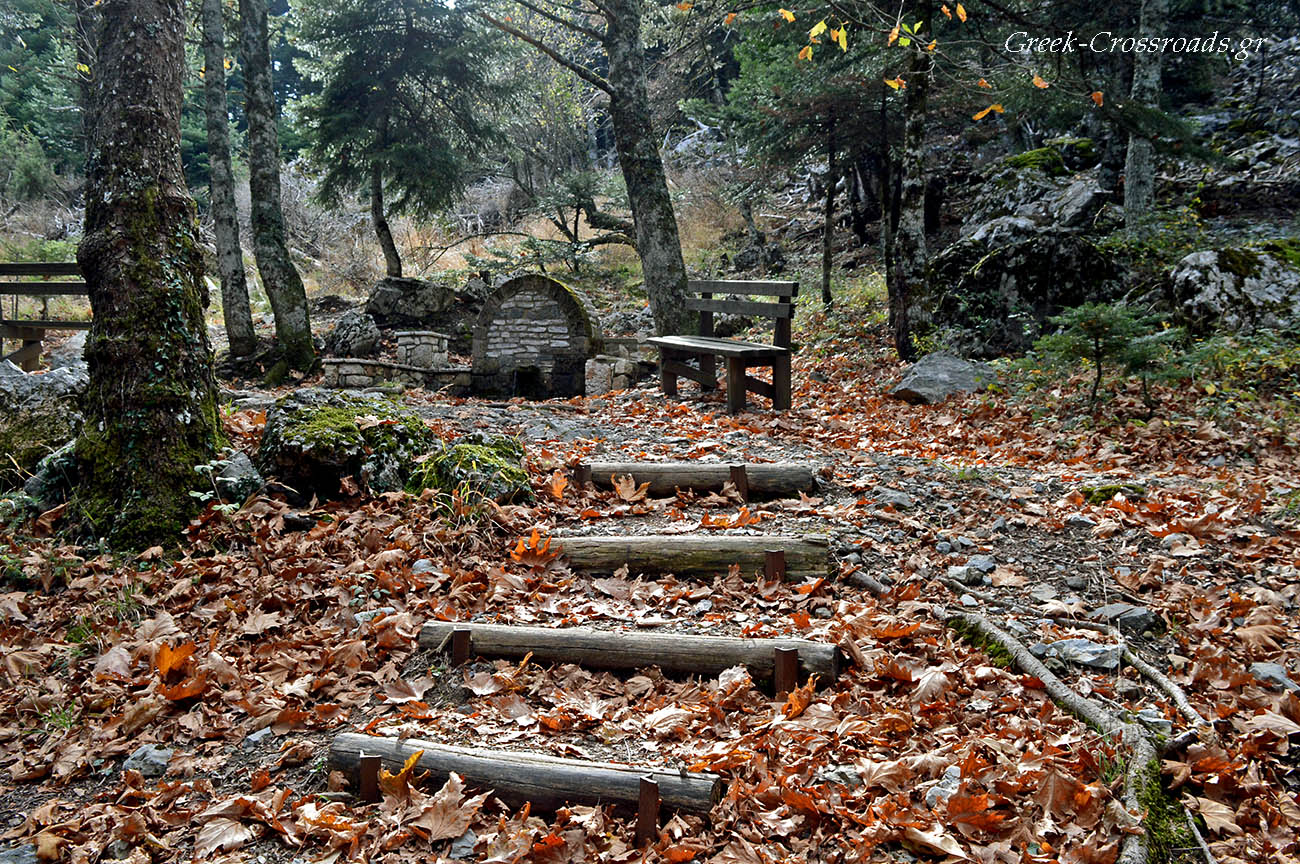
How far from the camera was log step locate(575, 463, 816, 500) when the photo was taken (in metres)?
5.21

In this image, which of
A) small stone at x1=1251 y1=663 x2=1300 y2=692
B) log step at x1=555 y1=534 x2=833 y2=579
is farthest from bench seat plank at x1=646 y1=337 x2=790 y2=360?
small stone at x1=1251 y1=663 x2=1300 y2=692

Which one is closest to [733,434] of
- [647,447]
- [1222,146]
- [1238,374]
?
Answer: [647,447]

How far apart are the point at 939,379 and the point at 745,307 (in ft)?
7.47

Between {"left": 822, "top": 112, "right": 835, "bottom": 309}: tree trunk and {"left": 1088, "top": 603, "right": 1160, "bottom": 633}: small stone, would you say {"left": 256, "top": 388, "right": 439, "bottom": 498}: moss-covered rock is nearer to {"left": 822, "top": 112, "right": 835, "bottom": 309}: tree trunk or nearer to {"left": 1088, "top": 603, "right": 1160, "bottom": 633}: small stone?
{"left": 1088, "top": 603, "right": 1160, "bottom": 633}: small stone

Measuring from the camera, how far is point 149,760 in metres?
3.04

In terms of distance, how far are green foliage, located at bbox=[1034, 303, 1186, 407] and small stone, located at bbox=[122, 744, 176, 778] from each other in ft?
22.2

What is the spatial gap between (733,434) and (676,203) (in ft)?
53.3

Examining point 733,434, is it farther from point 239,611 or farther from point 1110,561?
point 239,611

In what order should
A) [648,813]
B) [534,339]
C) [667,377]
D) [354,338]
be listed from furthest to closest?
[354,338] → [534,339] → [667,377] → [648,813]

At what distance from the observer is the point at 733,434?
7.03 metres

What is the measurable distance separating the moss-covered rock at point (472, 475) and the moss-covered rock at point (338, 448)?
0.14m

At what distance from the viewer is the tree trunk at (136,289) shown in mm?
4887

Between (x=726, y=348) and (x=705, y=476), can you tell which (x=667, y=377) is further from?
(x=705, y=476)

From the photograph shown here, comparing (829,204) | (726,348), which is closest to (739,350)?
(726,348)
